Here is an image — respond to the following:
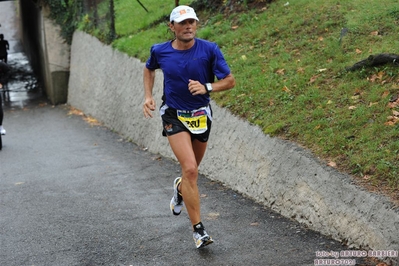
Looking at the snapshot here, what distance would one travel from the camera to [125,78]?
15.0 m

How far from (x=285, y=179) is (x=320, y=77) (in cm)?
217

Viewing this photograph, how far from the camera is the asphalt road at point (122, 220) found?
6.38 metres

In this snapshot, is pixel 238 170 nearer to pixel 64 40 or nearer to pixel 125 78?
pixel 125 78

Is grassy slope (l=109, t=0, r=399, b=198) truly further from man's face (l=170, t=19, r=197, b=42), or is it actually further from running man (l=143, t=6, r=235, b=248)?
man's face (l=170, t=19, r=197, b=42)

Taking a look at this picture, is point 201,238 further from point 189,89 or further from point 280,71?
point 280,71

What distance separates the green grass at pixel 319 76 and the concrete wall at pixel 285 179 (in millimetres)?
169

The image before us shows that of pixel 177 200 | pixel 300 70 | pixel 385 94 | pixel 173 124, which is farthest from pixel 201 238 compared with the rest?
pixel 300 70

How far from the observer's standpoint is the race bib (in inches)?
258

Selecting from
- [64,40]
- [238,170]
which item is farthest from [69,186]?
[64,40]

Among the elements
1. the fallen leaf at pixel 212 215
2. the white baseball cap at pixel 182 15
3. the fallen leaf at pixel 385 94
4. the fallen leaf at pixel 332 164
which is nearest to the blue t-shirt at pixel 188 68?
the white baseball cap at pixel 182 15

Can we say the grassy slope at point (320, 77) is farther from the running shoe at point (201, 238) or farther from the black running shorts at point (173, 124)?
the running shoe at point (201, 238)

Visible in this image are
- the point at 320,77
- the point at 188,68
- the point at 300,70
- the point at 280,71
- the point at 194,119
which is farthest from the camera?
the point at 280,71

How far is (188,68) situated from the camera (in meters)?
6.41

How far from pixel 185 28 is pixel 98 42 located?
11855 mm
